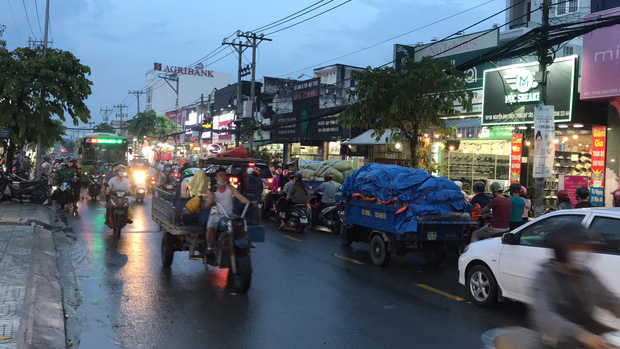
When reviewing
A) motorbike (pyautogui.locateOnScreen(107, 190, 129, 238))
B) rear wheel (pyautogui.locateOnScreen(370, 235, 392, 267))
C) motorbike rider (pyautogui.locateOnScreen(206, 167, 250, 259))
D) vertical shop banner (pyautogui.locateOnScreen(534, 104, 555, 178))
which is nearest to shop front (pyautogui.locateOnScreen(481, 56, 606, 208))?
vertical shop banner (pyautogui.locateOnScreen(534, 104, 555, 178))

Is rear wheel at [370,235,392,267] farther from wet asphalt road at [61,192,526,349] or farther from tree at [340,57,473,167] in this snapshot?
tree at [340,57,473,167]

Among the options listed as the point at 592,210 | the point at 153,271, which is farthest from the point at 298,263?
the point at 592,210

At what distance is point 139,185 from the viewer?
79.4 ft

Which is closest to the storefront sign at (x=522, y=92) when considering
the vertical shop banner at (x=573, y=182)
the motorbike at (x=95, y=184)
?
the vertical shop banner at (x=573, y=182)

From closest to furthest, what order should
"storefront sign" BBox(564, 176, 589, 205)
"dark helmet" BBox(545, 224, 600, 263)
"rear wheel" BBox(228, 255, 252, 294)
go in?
"dark helmet" BBox(545, 224, 600, 263), "rear wheel" BBox(228, 255, 252, 294), "storefront sign" BBox(564, 176, 589, 205)

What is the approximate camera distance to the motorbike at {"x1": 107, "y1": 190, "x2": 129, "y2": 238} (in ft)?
44.9

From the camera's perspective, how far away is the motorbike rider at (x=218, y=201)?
28.0 ft

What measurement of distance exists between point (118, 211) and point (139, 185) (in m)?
10.8

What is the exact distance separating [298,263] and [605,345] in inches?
302

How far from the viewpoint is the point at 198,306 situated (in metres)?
7.53

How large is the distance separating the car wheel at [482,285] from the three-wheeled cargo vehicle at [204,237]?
326 cm

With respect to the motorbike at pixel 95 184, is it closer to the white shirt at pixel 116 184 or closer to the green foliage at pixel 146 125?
the white shirt at pixel 116 184

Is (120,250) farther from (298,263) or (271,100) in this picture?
(271,100)

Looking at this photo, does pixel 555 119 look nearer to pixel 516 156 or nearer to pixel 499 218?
pixel 516 156
